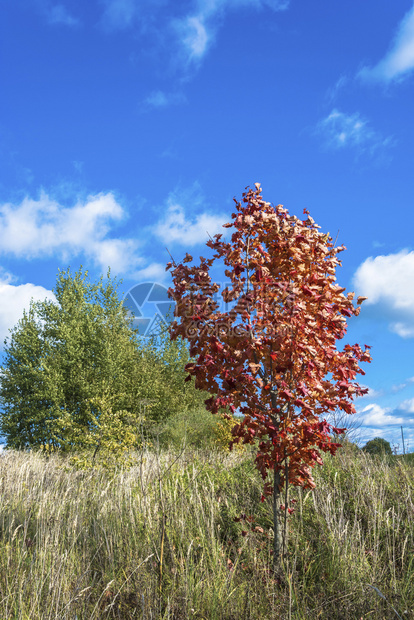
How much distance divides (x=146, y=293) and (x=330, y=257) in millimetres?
28919

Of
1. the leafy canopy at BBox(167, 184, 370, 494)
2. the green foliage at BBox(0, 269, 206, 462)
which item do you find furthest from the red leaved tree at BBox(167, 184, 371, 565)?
the green foliage at BBox(0, 269, 206, 462)

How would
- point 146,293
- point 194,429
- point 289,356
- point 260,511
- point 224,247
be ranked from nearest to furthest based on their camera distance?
point 289,356 → point 224,247 → point 260,511 → point 194,429 → point 146,293

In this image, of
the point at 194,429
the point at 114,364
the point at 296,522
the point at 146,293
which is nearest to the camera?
the point at 296,522

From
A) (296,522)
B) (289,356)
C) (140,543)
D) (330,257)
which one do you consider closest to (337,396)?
(289,356)

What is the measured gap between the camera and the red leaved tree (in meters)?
4.18

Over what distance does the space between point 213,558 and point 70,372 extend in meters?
17.6

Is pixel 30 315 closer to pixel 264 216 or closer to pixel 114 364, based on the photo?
pixel 114 364

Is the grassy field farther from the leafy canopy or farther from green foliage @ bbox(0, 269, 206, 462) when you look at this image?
green foliage @ bbox(0, 269, 206, 462)

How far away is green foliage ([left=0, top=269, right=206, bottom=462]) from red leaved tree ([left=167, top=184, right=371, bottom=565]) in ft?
49.1

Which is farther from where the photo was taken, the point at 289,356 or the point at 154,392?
the point at 154,392

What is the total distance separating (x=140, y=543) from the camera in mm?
4574

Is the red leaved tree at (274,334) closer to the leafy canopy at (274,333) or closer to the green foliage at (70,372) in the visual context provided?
the leafy canopy at (274,333)

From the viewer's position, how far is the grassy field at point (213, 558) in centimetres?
356

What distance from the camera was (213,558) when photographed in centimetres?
433
